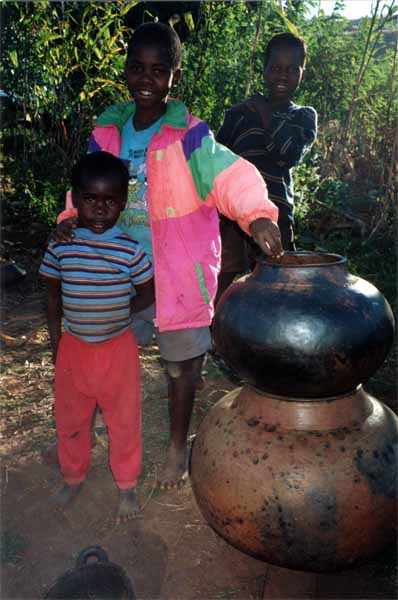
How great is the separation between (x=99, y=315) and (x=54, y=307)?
273 mm

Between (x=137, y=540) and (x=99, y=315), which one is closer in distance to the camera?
(x=99, y=315)

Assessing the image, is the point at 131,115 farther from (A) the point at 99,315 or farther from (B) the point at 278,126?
(B) the point at 278,126

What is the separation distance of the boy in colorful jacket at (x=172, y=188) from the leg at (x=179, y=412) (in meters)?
0.01

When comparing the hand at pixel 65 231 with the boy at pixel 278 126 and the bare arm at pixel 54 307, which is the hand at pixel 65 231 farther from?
the boy at pixel 278 126

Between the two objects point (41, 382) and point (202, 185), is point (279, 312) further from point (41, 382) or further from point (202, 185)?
point (41, 382)

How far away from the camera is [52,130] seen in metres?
6.02

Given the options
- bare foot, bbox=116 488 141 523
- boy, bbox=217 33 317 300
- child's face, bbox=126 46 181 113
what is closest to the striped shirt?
child's face, bbox=126 46 181 113

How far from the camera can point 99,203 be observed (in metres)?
2.31

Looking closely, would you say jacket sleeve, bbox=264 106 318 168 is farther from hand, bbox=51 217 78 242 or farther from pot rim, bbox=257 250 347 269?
hand, bbox=51 217 78 242

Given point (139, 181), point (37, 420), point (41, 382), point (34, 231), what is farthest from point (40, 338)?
point (139, 181)

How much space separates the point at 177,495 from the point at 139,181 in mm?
1426

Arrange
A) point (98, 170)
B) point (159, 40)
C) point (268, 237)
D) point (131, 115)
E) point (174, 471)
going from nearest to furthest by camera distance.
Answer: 1. point (268, 237)
2. point (98, 170)
3. point (159, 40)
4. point (131, 115)
5. point (174, 471)

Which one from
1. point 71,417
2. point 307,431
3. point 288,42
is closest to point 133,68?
point 288,42

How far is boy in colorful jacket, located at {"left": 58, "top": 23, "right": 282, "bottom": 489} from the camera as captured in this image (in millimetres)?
2379
